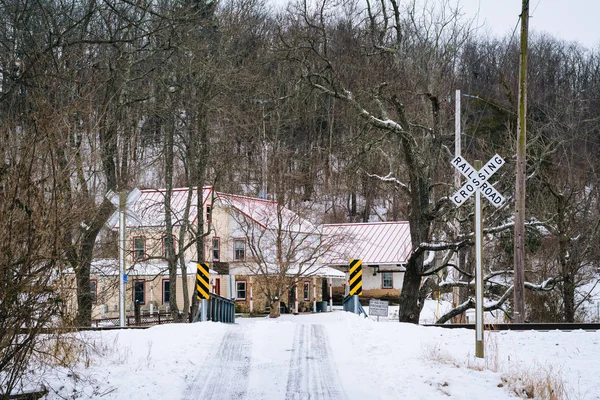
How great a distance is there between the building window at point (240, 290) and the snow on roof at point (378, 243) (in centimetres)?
616

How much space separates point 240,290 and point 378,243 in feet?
35.2

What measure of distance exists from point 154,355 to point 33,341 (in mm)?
3801

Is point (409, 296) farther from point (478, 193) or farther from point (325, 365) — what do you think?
point (478, 193)

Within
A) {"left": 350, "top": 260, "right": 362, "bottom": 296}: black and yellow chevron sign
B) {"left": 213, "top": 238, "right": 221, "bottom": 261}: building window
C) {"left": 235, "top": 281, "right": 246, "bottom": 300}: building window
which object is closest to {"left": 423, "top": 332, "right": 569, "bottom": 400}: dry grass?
{"left": 350, "top": 260, "right": 362, "bottom": 296}: black and yellow chevron sign

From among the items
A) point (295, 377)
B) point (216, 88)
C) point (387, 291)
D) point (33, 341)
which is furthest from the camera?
point (387, 291)

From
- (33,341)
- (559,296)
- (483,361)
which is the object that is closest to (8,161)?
(33,341)

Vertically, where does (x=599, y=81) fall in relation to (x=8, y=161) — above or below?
above

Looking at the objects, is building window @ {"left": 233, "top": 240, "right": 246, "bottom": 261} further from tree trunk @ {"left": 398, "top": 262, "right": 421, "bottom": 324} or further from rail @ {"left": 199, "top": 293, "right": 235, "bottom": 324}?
tree trunk @ {"left": 398, "top": 262, "right": 421, "bottom": 324}

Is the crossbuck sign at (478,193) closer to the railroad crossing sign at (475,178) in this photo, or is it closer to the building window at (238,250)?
the railroad crossing sign at (475,178)

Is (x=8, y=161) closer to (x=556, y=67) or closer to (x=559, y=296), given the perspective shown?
(x=559, y=296)

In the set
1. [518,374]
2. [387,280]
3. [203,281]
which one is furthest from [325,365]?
[387,280]

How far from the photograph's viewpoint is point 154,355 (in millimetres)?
12336

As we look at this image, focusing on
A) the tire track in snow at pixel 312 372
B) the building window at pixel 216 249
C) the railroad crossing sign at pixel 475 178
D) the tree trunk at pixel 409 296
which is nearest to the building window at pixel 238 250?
the building window at pixel 216 249

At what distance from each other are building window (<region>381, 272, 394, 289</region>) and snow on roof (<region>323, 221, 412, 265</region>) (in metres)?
1.91
